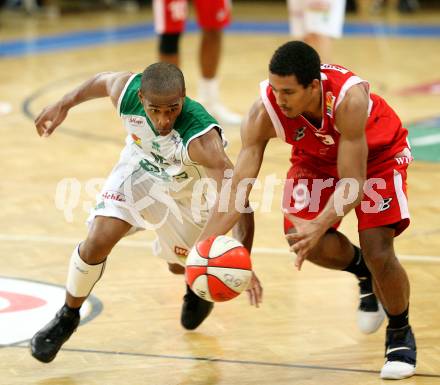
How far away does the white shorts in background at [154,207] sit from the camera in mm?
4938

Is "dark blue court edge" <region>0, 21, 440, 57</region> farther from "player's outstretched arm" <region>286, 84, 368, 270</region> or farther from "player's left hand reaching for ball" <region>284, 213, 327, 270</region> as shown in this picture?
"player's left hand reaching for ball" <region>284, 213, 327, 270</region>

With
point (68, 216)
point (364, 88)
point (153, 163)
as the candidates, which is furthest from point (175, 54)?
point (364, 88)

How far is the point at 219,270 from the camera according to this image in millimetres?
4344

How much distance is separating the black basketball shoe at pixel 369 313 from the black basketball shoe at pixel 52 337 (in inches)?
54.5

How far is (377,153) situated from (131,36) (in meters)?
12.1

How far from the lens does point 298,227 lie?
4.35 metres

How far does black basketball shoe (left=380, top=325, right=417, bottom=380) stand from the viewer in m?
4.59

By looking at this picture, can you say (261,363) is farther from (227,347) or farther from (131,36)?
(131,36)

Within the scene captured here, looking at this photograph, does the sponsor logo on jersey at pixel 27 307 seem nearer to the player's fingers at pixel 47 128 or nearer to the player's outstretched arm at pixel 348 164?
the player's fingers at pixel 47 128

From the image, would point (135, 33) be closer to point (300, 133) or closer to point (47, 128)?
point (47, 128)

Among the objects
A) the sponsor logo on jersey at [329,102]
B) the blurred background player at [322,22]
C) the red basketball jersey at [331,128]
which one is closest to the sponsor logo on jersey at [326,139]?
the red basketball jersey at [331,128]

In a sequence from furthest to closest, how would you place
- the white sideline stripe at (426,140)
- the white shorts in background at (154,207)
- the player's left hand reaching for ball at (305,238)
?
the white sideline stripe at (426,140) → the white shorts in background at (154,207) → the player's left hand reaching for ball at (305,238)

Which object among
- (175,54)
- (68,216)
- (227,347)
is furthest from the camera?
(175,54)

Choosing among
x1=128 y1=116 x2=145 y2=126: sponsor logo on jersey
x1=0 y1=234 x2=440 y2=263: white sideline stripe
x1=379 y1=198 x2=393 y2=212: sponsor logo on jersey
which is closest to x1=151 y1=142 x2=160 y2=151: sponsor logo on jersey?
x1=128 y1=116 x2=145 y2=126: sponsor logo on jersey
